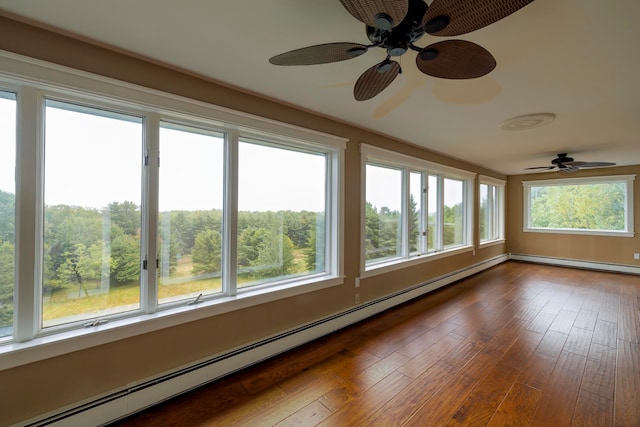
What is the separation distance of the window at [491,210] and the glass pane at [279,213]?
464 centimetres

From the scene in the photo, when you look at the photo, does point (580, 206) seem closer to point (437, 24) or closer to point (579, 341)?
point (579, 341)

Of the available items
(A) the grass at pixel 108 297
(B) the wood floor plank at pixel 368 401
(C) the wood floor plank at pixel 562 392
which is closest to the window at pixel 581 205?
(C) the wood floor plank at pixel 562 392

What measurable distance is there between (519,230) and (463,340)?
565cm

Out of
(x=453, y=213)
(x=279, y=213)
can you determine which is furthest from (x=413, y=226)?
(x=279, y=213)

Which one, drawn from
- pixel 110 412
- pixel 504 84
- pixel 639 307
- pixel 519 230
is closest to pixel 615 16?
pixel 504 84

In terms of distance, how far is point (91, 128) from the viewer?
5.71ft

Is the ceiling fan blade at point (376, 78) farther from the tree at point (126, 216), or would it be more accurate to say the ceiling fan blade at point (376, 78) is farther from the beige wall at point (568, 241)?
the beige wall at point (568, 241)

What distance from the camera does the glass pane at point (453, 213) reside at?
489cm

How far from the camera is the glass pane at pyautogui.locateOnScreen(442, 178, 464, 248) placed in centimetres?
489

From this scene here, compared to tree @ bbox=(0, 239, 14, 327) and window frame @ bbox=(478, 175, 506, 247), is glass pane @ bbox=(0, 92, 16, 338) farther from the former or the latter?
window frame @ bbox=(478, 175, 506, 247)

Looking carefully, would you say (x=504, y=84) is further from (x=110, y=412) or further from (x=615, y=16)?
(x=110, y=412)

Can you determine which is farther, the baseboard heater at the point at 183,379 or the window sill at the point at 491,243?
the window sill at the point at 491,243

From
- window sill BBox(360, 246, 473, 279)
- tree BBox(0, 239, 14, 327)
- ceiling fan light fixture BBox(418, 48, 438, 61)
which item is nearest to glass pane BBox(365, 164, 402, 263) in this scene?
window sill BBox(360, 246, 473, 279)

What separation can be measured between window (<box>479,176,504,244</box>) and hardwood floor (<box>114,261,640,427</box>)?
290cm
